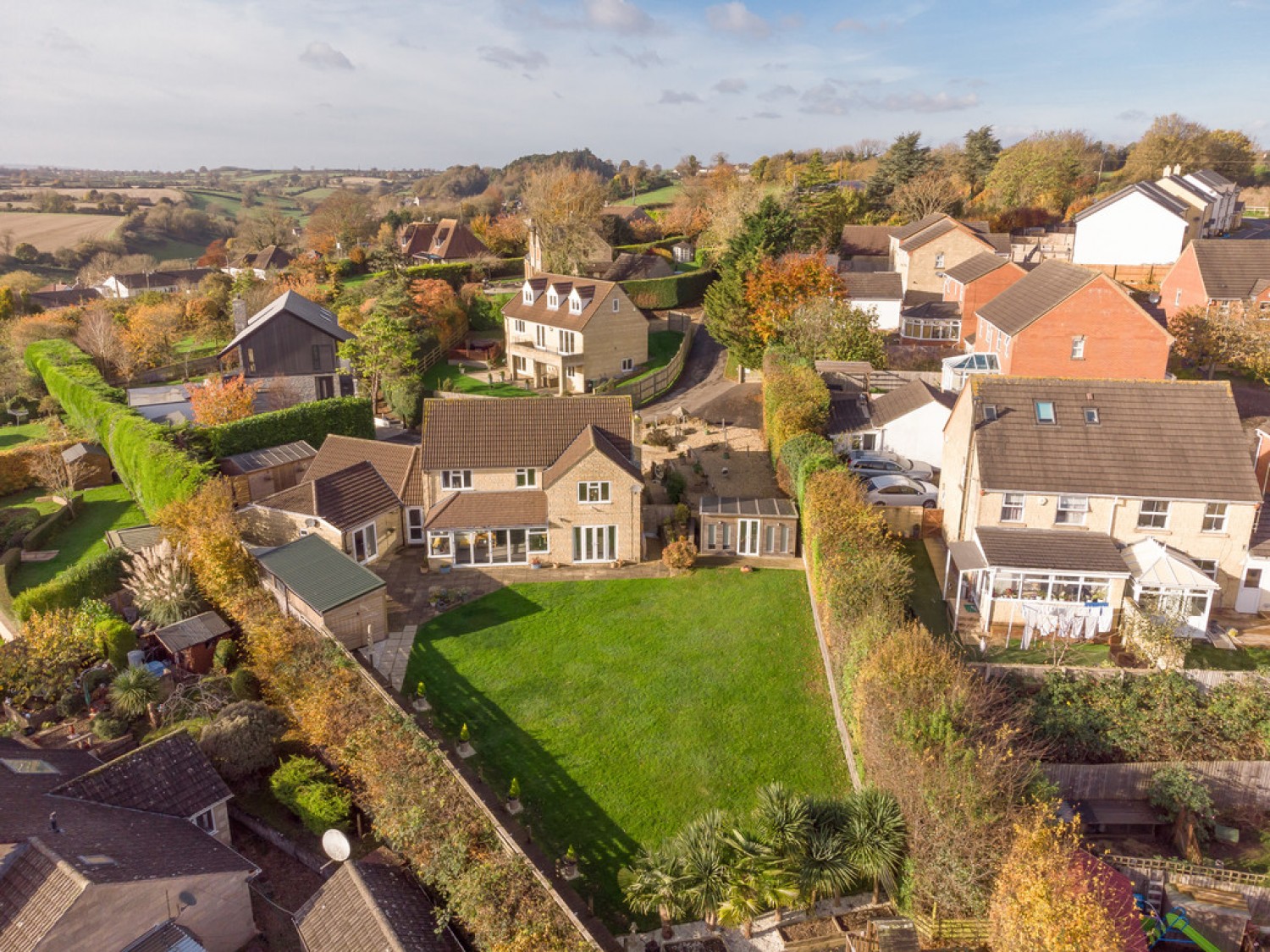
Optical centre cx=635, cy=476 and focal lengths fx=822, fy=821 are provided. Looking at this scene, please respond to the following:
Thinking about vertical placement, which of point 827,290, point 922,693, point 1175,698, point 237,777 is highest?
point 827,290

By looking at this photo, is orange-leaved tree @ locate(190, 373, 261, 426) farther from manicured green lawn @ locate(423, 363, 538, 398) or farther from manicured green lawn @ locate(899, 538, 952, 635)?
manicured green lawn @ locate(899, 538, 952, 635)

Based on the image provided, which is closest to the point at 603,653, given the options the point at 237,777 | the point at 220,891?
the point at 237,777

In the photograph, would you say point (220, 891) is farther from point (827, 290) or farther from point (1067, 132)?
point (1067, 132)

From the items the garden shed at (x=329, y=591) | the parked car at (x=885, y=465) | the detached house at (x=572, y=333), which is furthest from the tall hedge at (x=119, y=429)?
the parked car at (x=885, y=465)

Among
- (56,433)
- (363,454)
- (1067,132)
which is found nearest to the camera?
(363,454)

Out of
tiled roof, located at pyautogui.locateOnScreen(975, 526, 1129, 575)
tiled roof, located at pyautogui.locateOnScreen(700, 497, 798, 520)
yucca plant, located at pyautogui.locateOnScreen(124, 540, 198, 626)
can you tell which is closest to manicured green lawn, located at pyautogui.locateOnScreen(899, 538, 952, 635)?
tiled roof, located at pyautogui.locateOnScreen(975, 526, 1129, 575)

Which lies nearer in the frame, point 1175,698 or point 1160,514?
point 1175,698

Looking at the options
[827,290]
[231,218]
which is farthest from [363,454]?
[231,218]

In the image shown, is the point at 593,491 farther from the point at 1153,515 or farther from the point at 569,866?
the point at 1153,515

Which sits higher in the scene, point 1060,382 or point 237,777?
point 1060,382

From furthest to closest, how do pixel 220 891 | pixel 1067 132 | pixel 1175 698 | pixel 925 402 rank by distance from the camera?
pixel 1067 132 → pixel 925 402 → pixel 1175 698 → pixel 220 891
